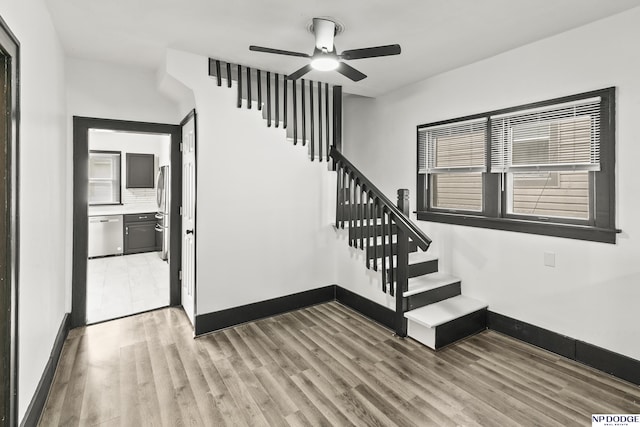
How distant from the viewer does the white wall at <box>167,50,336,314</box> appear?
339 cm

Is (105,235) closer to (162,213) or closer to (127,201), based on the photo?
(127,201)

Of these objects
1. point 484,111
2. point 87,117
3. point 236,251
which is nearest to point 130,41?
point 87,117

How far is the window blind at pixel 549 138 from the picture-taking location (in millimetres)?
2750

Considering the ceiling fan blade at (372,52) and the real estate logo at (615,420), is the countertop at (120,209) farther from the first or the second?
the real estate logo at (615,420)

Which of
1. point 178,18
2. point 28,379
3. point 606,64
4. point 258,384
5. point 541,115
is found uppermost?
point 178,18

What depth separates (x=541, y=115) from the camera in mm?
3039

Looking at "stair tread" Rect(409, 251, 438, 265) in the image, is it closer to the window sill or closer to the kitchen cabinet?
the window sill

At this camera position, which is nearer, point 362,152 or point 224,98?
point 224,98

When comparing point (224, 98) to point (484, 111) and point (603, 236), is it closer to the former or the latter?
point (484, 111)

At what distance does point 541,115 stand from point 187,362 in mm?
3828

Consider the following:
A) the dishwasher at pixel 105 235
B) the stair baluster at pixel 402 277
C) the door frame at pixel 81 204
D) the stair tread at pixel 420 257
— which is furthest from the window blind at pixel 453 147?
the dishwasher at pixel 105 235

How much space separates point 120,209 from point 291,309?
5.14 meters

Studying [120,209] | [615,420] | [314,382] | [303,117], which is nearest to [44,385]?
[314,382]

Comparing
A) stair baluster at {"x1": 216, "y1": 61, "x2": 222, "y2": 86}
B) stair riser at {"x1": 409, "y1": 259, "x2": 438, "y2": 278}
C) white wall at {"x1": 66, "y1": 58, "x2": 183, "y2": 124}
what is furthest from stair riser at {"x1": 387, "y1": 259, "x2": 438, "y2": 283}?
white wall at {"x1": 66, "y1": 58, "x2": 183, "y2": 124}
